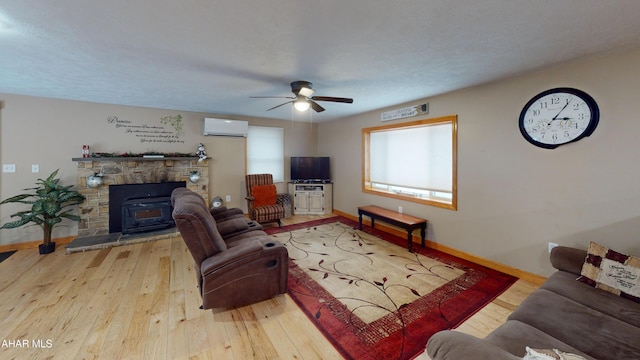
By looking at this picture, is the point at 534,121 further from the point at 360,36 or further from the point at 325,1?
the point at 325,1

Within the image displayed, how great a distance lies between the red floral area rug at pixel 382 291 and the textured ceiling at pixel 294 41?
239cm

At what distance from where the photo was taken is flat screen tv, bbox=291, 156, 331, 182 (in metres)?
5.82

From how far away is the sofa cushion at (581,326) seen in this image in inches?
50.0

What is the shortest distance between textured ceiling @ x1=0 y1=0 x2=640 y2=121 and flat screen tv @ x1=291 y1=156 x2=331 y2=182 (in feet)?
8.89

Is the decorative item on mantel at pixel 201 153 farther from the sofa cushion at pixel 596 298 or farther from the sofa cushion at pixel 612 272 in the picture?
the sofa cushion at pixel 612 272

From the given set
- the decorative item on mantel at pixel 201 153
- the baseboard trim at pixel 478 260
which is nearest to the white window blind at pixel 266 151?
the decorative item on mantel at pixel 201 153

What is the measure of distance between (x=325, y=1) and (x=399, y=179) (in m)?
3.50

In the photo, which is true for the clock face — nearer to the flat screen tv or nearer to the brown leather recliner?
the brown leather recliner

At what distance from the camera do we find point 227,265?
7.00ft

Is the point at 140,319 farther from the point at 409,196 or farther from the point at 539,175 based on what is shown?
the point at 539,175

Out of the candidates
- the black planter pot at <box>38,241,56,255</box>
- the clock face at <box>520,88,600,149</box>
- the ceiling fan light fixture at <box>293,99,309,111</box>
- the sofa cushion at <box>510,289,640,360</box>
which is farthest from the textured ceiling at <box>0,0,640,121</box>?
the black planter pot at <box>38,241,56,255</box>

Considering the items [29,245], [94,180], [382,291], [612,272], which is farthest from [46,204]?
[612,272]

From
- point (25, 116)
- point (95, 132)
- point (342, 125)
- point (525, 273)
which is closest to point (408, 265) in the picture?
point (525, 273)

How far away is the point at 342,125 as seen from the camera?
18.2 ft
